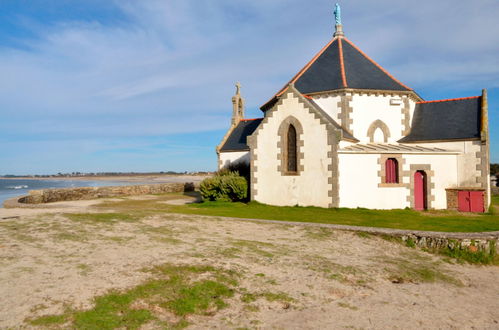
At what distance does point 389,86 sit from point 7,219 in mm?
20984

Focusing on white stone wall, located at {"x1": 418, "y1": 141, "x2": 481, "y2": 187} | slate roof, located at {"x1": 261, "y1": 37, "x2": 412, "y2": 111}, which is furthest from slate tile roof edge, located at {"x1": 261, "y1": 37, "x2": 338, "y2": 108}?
white stone wall, located at {"x1": 418, "y1": 141, "x2": 481, "y2": 187}

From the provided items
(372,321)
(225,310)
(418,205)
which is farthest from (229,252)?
(418,205)

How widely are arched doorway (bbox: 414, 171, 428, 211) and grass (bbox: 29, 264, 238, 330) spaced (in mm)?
14678

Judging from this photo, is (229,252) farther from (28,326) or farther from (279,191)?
(279,191)

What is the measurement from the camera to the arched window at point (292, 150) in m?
18.8

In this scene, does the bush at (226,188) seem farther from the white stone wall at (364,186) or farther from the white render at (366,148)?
the white stone wall at (364,186)

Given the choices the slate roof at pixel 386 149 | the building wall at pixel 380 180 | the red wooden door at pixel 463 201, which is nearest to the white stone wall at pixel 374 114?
the slate roof at pixel 386 149

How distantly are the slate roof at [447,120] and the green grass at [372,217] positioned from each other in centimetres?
498

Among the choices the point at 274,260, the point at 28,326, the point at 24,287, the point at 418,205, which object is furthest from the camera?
the point at 418,205

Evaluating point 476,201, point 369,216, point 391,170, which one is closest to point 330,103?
point 391,170

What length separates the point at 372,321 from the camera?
543 centimetres

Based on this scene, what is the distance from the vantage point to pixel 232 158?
2627 cm

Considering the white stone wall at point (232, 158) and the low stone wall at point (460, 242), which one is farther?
the white stone wall at point (232, 158)

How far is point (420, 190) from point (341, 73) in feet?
27.6
